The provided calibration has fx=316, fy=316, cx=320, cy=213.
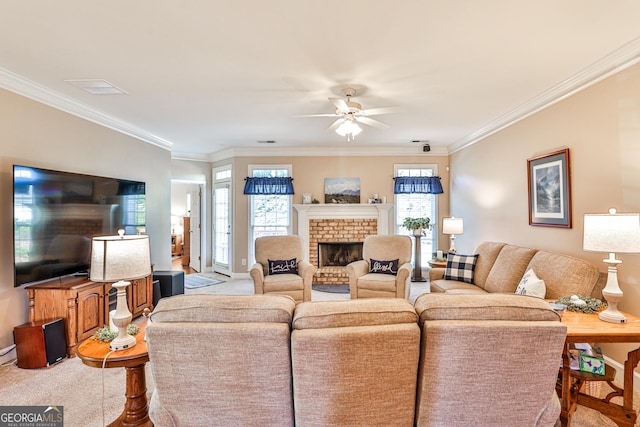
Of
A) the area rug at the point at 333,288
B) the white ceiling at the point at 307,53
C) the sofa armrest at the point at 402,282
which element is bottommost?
the area rug at the point at 333,288

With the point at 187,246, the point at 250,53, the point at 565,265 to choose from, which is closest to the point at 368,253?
the point at 565,265

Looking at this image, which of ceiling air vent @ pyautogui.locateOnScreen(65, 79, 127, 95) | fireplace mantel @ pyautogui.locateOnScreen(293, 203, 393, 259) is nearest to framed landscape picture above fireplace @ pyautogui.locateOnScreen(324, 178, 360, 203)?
fireplace mantel @ pyautogui.locateOnScreen(293, 203, 393, 259)

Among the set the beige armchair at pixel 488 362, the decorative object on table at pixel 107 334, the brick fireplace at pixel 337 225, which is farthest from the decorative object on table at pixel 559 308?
the brick fireplace at pixel 337 225

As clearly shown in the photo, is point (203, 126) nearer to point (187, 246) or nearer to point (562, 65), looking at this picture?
point (562, 65)

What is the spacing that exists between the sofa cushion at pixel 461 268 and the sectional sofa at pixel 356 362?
2.48 meters

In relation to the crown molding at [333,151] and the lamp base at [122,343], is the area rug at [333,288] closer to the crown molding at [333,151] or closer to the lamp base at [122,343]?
the crown molding at [333,151]

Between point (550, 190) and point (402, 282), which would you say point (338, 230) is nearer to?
point (402, 282)

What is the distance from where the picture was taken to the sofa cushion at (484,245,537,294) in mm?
3232

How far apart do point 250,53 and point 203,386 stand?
2.28 m

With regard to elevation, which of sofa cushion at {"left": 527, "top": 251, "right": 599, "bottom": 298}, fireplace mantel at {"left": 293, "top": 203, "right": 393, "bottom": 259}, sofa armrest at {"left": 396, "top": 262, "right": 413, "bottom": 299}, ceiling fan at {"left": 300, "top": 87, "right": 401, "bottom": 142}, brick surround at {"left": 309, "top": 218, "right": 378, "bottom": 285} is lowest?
sofa armrest at {"left": 396, "top": 262, "right": 413, "bottom": 299}

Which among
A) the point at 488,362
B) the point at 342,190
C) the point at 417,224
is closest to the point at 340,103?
the point at 488,362

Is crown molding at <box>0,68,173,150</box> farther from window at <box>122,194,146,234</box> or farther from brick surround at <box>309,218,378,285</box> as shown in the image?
brick surround at <box>309,218,378,285</box>

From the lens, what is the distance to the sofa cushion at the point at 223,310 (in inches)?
54.9

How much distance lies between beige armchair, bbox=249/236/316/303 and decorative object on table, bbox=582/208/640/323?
2863mm
